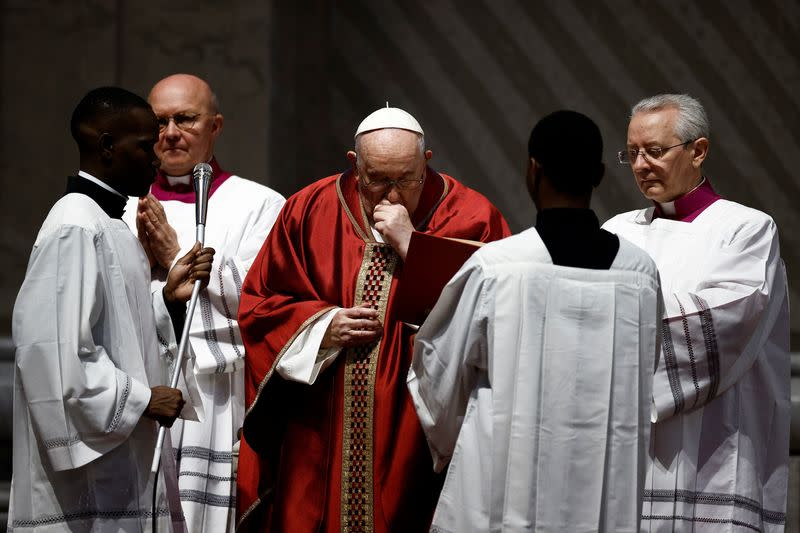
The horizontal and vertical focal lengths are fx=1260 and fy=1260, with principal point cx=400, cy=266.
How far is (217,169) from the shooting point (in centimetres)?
509

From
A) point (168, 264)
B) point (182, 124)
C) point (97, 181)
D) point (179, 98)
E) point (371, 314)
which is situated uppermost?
point (179, 98)

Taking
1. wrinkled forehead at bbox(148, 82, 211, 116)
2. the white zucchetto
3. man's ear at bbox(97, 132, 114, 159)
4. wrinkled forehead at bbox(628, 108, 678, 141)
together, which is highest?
wrinkled forehead at bbox(148, 82, 211, 116)

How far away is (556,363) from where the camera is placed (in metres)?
3.15

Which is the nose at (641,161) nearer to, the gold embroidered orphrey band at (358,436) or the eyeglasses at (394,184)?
the eyeglasses at (394,184)

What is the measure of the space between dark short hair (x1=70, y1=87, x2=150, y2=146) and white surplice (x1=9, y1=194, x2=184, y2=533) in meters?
0.24

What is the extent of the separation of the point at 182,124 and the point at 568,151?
2.26 metres

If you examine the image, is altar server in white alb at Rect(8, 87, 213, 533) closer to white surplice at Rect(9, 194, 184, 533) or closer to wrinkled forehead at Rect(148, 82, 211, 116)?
white surplice at Rect(9, 194, 184, 533)

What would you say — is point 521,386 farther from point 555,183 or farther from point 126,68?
point 126,68

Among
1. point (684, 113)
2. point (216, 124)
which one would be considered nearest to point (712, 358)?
point (684, 113)

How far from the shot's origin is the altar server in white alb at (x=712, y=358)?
13.0ft

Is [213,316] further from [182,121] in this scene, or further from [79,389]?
[79,389]

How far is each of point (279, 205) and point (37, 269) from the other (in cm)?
173

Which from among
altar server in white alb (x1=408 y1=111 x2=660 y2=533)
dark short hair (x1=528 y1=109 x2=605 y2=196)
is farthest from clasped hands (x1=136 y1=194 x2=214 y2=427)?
dark short hair (x1=528 y1=109 x2=605 y2=196)

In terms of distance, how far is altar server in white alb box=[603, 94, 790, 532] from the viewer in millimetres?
3951
